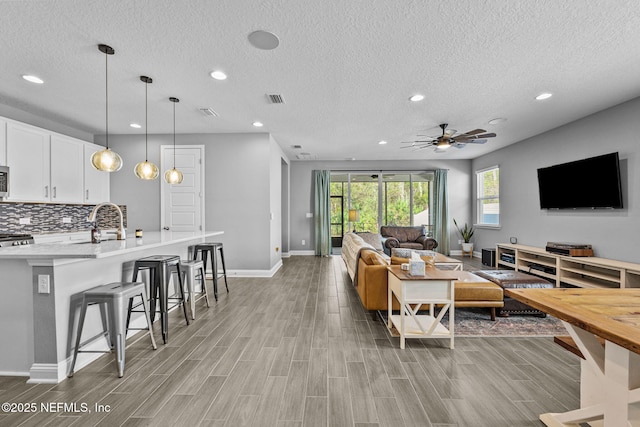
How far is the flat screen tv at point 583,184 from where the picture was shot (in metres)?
3.86

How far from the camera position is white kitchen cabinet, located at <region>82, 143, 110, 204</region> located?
479 cm

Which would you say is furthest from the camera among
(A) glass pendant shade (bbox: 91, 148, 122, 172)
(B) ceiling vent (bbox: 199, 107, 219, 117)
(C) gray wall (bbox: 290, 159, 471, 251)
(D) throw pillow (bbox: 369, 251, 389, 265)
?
(C) gray wall (bbox: 290, 159, 471, 251)

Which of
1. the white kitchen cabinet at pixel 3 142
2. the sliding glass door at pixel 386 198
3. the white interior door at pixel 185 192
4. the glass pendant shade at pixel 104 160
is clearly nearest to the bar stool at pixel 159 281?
the glass pendant shade at pixel 104 160

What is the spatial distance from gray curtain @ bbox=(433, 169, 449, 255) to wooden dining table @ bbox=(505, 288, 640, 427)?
21.1 feet

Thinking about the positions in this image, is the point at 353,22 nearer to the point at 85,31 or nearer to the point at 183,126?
the point at 85,31

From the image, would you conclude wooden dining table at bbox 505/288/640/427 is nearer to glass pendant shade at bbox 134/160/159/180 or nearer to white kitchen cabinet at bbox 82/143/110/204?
glass pendant shade at bbox 134/160/159/180

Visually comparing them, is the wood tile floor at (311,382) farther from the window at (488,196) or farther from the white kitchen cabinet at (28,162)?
the window at (488,196)

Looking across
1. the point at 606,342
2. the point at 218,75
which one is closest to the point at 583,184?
the point at 606,342

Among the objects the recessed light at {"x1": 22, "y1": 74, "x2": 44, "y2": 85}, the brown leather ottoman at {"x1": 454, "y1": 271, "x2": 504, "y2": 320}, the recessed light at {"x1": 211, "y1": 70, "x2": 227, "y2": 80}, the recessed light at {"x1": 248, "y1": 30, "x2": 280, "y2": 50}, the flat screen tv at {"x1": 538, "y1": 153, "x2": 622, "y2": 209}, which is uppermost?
the recessed light at {"x1": 22, "y1": 74, "x2": 44, "y2": 85}

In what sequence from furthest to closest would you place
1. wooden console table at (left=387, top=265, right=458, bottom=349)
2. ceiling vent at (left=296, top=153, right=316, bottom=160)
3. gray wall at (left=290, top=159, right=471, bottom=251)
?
gray wall at (left=290, top=159, right=471, bottom=251)
ceiling vent at (left=296, top=153, right=316, bottom=160)
wooden console table at (left=387, top=265, right=458, bottom=349)

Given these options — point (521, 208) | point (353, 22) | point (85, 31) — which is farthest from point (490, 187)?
point (85, 31)

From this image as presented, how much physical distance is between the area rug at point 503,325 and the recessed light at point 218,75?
10.7ft

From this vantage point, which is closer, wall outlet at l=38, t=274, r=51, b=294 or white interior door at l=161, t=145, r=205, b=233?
wall outlet at l=38, t=274, r=51, b=294

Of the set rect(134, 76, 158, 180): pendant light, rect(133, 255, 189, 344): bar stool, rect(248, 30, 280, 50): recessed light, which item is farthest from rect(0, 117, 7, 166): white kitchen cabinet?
rect(248, 30, 280, 50): recessed light
